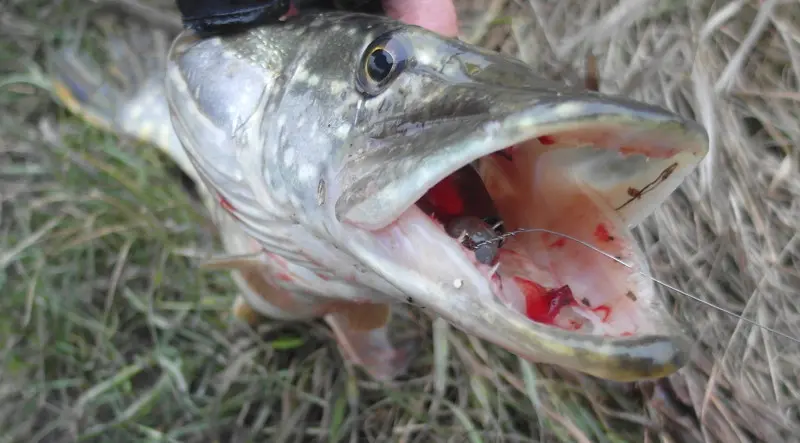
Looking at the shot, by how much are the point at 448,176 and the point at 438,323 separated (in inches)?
30.0

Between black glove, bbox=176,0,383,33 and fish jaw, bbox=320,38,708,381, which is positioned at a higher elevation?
black glove, bbox=176,0,383,33

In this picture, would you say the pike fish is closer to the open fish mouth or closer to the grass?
→ the open fish mouth

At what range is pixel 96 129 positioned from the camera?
1.88m

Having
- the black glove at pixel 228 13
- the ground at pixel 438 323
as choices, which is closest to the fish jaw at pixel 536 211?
the black glove at pixel 228 13

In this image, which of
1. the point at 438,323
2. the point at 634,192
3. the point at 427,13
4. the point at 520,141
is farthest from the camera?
the point at 438,323

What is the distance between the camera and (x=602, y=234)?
25.6 inches

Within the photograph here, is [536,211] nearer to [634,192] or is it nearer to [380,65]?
[634,192]

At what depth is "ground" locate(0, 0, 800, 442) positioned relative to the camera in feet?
4.20

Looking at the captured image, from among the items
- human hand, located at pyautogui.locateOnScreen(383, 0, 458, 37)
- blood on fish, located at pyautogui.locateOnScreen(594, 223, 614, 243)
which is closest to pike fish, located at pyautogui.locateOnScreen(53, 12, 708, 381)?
blood on fish, located at pyautogui.locateOnScreen(594, 223, 614, 243)

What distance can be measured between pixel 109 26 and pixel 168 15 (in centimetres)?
21

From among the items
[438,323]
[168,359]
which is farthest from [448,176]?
[168,359]

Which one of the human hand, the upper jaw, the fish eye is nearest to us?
the upper jaw

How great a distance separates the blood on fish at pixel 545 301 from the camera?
0.61 m

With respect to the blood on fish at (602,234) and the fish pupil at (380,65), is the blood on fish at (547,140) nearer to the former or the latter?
the blood on fish at (602,234)
